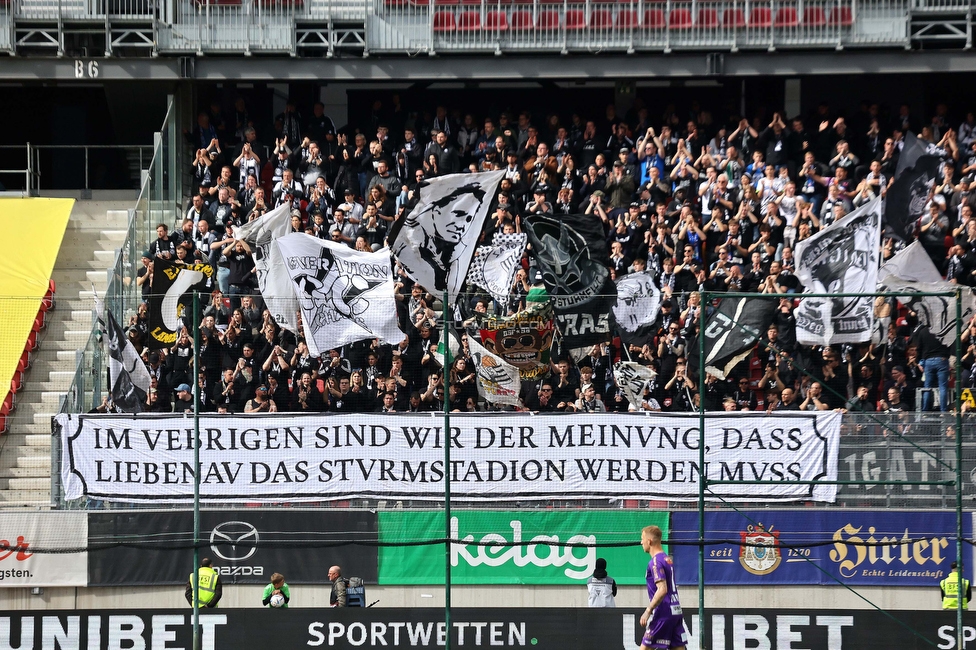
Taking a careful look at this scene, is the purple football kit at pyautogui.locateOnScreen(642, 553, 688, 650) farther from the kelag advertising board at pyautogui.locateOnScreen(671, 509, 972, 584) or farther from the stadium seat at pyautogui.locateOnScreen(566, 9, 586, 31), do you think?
the stadium seat at pyautogui.locateOnScreen(566, 9, 586, 31)

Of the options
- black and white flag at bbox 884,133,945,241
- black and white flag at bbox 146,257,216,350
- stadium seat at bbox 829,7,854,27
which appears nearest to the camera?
black and white flag at bbox 146,257,216,350

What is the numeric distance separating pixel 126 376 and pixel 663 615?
6.44 m

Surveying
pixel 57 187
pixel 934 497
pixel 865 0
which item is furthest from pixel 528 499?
pixel 57 187

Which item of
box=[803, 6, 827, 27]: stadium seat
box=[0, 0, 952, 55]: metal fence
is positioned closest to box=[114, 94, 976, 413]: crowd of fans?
box=[0, 0, 952, 55]: metal fence

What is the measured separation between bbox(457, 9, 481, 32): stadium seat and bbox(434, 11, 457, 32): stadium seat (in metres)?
0.12

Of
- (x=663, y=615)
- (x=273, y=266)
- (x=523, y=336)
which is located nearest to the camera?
(x=663, y=615)

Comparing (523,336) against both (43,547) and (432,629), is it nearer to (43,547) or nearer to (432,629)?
(432,629)

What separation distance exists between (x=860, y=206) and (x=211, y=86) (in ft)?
38.6

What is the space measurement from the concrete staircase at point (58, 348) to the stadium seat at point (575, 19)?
26.1ft

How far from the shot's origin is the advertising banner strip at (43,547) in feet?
46.5

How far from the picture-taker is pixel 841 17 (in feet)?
68.9

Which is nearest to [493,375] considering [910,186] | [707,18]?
[910,186]

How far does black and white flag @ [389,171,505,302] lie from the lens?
1794 cm

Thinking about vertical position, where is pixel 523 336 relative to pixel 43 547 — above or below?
above
